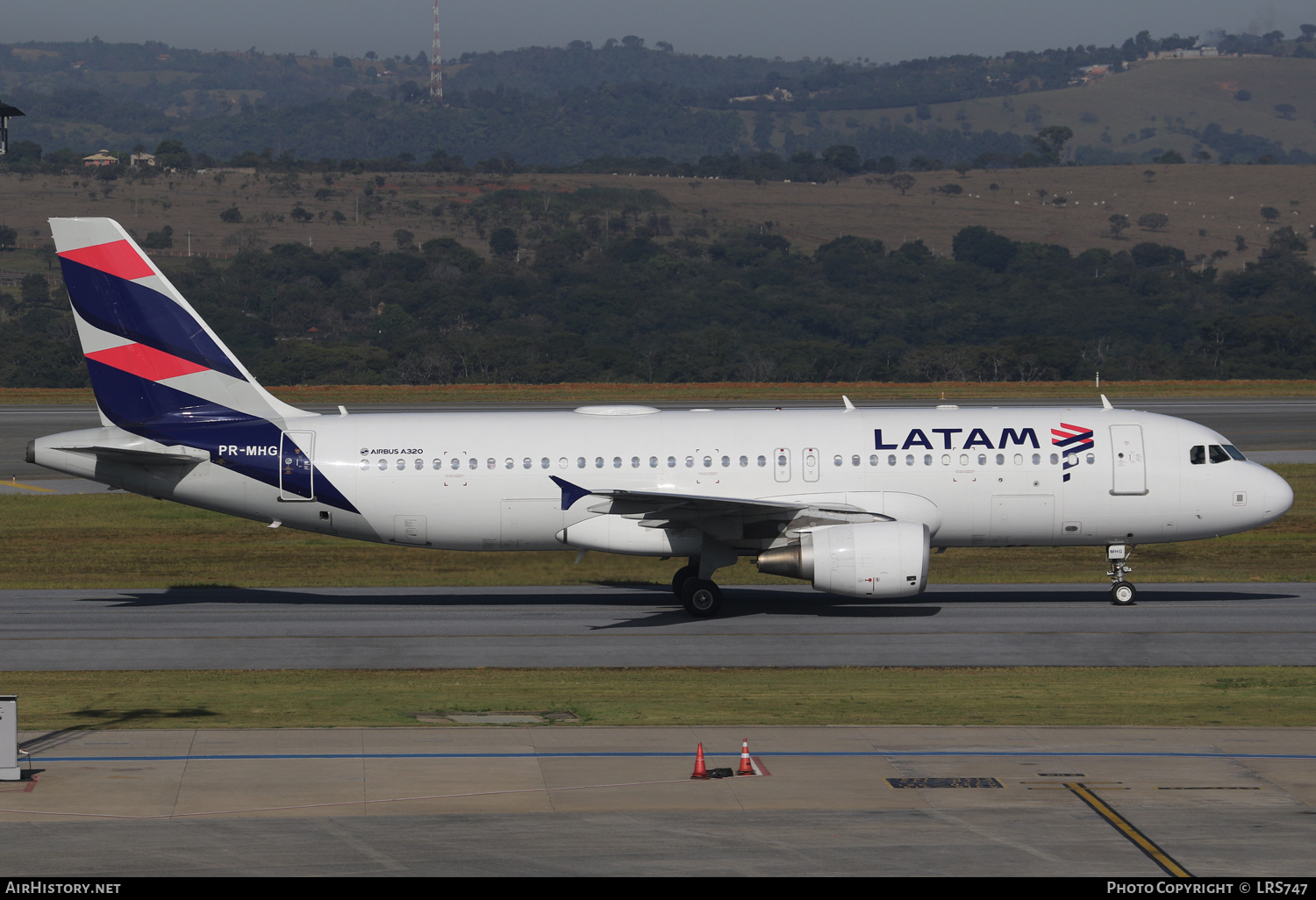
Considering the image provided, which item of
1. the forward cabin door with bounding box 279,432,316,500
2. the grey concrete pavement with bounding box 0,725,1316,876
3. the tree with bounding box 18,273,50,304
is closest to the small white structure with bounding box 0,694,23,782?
the grey concrete pavement with bounding box 0,725,1316,876

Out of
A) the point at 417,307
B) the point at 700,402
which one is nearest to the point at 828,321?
the point at 417,307

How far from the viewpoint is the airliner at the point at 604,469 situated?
33.7 m

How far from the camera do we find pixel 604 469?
3406 cm

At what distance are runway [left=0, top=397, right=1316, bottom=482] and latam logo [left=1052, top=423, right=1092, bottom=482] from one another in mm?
37879

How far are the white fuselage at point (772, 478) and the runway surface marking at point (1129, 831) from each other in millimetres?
14833

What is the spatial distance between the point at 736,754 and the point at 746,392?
75.0 metres

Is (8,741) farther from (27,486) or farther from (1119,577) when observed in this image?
(27,486)

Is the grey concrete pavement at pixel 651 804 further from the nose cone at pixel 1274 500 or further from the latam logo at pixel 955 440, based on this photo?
the nose cone at pixel 1274 500

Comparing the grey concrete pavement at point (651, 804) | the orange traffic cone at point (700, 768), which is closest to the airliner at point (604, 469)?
the grey concrete pavement at point (651, 804)

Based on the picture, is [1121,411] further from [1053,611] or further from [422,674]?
[422,674]

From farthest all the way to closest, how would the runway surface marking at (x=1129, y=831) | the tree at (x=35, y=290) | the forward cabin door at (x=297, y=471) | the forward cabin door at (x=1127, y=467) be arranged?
the tree at (x=35, y=290), the forward cabin door at (x=1127, y=467), the forward cabin door at (x=297, y=471), the runway surface marking at (x=1129, y=831)

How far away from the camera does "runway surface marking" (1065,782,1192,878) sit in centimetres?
1588

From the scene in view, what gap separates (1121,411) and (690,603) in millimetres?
11318

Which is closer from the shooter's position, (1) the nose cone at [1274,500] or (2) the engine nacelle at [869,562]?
(2) the engine nacelle at [869,562]
